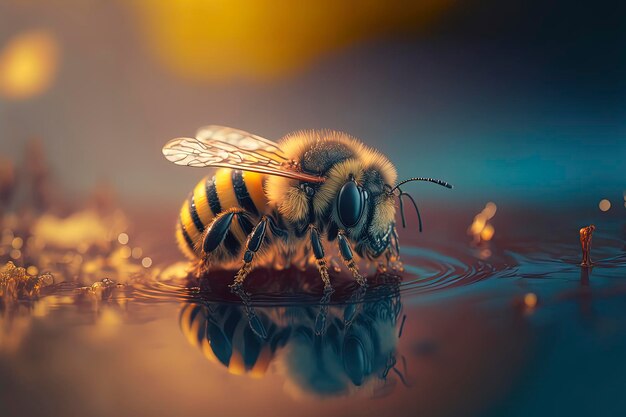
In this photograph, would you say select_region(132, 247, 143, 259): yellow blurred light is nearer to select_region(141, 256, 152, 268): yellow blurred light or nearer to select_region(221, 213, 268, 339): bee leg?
select_region(141, 256, 152, 268): yellow blurred light

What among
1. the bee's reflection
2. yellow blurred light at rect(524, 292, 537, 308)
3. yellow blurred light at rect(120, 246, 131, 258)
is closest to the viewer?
the bee's reflection

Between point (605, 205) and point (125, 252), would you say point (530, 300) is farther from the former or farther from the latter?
point (125, 252)

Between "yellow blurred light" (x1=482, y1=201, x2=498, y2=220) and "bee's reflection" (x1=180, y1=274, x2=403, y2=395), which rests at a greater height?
"yellow blurred light" (x1=482, y1=201, x2=498, y2=220)

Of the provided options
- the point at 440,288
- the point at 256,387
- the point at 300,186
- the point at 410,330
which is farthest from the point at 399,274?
the point at 256,387

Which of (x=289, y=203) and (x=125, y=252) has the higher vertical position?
(x=289, y=203)

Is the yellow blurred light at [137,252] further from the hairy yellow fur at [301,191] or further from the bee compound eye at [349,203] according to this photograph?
the bee compound eye at [349,203]

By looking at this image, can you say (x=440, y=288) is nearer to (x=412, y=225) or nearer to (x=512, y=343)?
(x=512, y=343)

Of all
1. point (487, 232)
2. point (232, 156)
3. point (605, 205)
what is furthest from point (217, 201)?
point (605, 205)

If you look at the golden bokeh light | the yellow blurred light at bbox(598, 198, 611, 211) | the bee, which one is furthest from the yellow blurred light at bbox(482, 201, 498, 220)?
the bee
